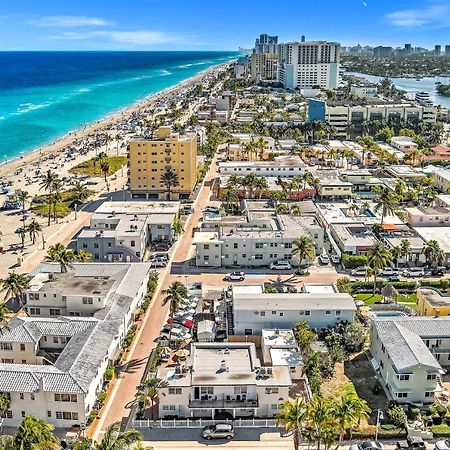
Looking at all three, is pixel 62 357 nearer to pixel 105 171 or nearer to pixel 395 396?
pixel 395 396

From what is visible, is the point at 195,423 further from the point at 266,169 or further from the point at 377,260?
the point at 266,169

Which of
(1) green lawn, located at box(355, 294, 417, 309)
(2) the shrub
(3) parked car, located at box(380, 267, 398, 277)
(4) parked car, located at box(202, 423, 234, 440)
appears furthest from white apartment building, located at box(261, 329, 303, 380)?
(2) the shrub

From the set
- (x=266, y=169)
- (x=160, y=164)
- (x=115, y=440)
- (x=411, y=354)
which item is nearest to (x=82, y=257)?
(x=160, y=164)

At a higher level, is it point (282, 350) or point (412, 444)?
point (282, 350)

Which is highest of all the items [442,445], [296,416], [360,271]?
[296,416]

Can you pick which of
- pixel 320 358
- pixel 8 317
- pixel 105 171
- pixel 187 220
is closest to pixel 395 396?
pixel 320 358

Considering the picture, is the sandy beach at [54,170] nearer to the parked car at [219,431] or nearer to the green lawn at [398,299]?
the parked car at [219,431]
